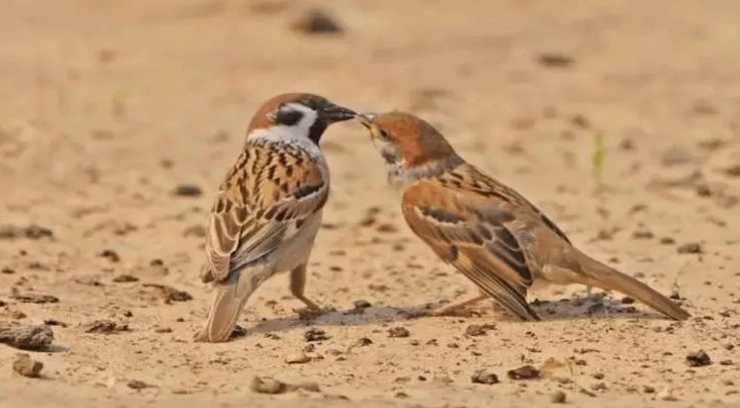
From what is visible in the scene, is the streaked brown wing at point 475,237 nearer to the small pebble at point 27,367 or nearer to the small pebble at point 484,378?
the small pebble at point 484,378

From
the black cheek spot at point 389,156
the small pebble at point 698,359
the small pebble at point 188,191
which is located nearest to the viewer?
the small pebble at point 698,359

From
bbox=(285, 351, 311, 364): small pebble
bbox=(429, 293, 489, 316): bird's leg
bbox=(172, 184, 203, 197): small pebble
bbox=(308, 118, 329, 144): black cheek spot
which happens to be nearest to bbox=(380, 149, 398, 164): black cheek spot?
bbox=(308, 118, 329, 144): black cheek spot

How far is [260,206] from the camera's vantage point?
1091 centimetres

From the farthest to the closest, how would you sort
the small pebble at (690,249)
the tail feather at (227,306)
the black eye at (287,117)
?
the small pebble at (690,249)
the black eye at (287,117)
the tail feather at (227,306)

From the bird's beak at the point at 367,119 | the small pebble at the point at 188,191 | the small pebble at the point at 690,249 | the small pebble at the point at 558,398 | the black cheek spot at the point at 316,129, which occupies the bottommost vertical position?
the small pebble at the point at 558,398

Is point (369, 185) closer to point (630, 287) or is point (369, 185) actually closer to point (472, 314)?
point (472, 314)

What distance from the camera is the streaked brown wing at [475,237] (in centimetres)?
1063

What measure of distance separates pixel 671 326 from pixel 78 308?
3.04 metres

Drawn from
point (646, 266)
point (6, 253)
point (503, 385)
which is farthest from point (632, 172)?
point (503, 385)

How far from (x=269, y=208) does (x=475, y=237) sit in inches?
41.0

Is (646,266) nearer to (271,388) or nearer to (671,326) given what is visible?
(671,326)

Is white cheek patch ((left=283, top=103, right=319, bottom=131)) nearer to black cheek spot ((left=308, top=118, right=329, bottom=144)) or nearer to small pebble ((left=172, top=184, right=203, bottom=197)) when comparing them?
black cheek spot ((left=308, top=118, right=329, bottom=144))

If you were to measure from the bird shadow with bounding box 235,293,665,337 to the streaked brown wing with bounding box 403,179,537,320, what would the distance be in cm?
23

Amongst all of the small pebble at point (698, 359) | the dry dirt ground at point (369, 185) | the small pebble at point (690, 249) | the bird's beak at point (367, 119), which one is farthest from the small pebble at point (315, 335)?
the small pebble at point (690, 249)
